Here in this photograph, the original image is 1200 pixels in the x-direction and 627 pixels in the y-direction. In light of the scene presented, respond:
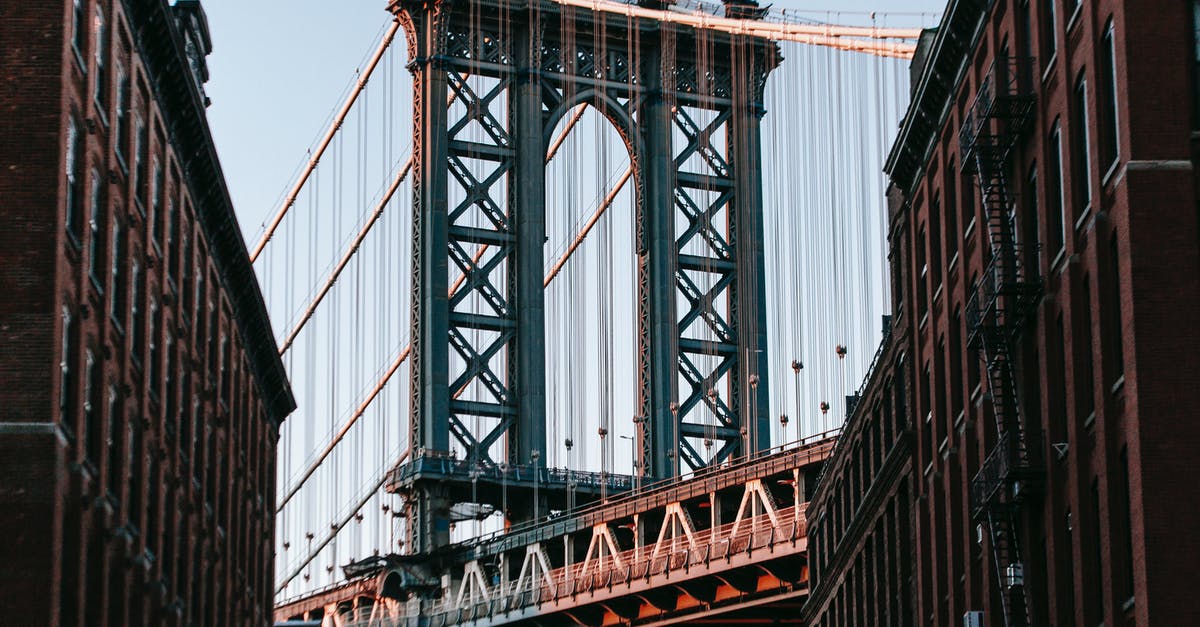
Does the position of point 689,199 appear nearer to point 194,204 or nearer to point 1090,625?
point 194,204

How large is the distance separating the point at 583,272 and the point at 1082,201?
103m

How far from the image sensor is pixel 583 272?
Result: 15262 cm

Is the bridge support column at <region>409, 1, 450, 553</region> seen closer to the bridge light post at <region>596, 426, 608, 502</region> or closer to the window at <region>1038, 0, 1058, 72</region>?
the bridge light post at <region>596, 426, 608, 502</region>

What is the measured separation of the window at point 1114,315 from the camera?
4694 cm

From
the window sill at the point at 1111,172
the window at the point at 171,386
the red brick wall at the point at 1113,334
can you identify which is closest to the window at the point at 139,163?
the window at the point at 171,386

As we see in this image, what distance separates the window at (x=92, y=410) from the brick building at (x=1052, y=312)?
62.2 ft

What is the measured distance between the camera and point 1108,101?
4781 centimetres

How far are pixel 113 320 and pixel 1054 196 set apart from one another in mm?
22105

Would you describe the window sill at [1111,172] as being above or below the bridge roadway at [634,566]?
above

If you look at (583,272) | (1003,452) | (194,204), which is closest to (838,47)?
(583,272)

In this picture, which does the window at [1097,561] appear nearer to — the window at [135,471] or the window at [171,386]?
the window at [135,471]

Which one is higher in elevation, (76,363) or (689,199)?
(689,199)

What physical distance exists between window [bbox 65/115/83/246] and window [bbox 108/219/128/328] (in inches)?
190

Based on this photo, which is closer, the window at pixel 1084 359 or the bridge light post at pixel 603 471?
the window at pixel 1084 359
